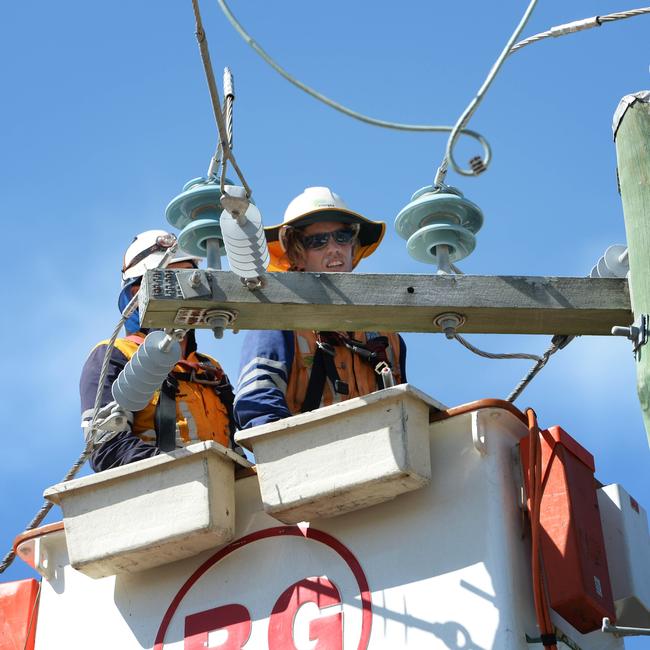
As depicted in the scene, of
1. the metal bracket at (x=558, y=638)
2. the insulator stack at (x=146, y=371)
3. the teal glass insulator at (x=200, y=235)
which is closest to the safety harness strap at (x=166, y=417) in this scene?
the insulator stack at (x=146, y=371)

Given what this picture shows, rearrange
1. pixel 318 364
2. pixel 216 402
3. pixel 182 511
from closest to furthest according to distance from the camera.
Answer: pixel 182 511
pixel 318 364
pixel 216 402

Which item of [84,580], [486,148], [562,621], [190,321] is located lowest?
[562,621]

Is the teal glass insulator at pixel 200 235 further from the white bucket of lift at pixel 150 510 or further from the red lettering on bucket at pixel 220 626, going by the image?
the red lettering on bucket at pixel 220 626

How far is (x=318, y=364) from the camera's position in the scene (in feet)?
24.9

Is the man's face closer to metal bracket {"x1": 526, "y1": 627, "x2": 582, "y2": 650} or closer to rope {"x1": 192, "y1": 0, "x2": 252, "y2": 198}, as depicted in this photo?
rope {"x1": 192, "y1": 0, "x2": 252, "y2": 198}

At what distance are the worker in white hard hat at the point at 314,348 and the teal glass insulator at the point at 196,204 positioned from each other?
61 centimetres

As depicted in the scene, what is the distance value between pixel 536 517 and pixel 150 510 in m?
1.51

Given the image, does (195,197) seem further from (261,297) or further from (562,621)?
(562,621)

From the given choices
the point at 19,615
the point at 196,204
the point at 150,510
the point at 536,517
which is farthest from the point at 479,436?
the point at 19,615

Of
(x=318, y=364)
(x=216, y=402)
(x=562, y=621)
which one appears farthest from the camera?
(x=216, y=402)

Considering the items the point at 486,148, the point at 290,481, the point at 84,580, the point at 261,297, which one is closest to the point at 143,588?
the point at 84,580

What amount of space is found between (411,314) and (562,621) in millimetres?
1266

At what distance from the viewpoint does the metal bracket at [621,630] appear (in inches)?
247

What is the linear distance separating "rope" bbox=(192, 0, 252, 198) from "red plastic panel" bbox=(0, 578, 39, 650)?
6.42 ft
